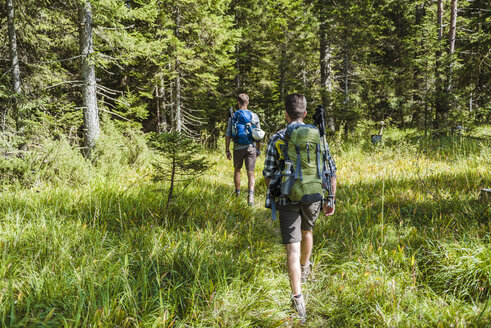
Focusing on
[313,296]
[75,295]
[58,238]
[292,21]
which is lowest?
[313,296]

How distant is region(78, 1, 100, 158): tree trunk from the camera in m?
6.97

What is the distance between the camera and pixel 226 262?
10.8 feet

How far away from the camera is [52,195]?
4883 millimetres

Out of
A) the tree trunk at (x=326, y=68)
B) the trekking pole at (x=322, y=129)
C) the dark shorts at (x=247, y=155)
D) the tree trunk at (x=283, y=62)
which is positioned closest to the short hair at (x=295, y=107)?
the trekking pole at (x=322, y=129)

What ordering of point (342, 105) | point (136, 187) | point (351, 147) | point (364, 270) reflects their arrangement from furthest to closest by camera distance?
1. point (342, 105)
2. point (351, 147)
3. point (136, 187)
4. point (364, 270)

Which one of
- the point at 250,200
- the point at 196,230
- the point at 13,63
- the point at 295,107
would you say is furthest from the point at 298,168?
the point at 13,63

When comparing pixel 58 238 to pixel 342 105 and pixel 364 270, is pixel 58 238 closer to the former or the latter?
pixel 364 270

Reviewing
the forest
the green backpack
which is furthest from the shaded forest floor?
the green backpack

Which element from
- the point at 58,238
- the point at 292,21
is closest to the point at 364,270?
the point at 58,238

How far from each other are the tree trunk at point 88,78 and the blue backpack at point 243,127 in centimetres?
430

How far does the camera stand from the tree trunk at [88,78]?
6.97 m

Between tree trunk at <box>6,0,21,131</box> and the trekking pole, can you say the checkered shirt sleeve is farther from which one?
tree trunk at <box>6,0,21,131</box>

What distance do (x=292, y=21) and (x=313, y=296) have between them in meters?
14.5

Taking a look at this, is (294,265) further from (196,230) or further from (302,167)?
(196,230)
